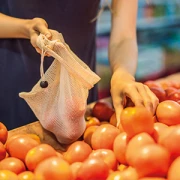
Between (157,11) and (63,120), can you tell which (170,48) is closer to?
(157,11)

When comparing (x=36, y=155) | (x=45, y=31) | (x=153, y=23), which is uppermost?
(x=45, y=31)

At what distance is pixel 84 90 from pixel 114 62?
0.99ft

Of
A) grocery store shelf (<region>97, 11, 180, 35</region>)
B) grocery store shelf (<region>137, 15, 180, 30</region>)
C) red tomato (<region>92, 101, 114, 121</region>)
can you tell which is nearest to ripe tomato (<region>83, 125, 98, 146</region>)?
red tomato (<region>92, 101, 114, 121</region>)

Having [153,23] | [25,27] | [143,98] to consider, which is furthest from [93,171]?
[153,23]

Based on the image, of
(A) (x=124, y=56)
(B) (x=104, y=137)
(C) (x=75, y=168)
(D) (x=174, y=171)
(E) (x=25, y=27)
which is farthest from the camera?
(A) (x=124, y=56)

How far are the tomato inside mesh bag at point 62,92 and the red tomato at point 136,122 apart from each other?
0.16 meters

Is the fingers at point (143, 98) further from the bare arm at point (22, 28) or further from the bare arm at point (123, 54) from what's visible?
the bare arm at point (22, 28)

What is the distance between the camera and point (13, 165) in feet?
2.48

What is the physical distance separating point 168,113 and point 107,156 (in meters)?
0.17

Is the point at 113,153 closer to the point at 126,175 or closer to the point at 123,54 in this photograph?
the point at 126,175

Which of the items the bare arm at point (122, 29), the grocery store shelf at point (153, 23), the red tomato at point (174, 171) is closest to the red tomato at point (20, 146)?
the red tomato at point (174, 171)

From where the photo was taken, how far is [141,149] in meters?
0.66

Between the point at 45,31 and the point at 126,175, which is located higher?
the point at 45,31

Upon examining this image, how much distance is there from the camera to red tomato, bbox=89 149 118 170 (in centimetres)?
75
